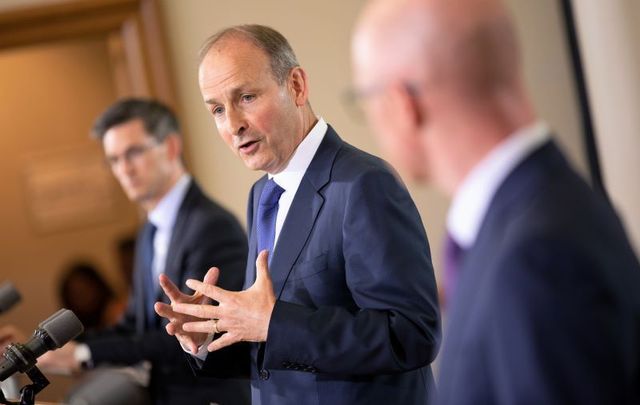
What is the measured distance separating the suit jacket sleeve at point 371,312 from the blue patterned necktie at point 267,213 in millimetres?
221

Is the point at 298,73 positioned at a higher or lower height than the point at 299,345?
higher

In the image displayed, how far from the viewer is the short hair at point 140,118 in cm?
298

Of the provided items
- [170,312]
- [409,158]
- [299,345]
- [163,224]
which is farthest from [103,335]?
[409,158]

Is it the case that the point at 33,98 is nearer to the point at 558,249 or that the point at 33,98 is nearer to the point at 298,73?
the point at 298,73

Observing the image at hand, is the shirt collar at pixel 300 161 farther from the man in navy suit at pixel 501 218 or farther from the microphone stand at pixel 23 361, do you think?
the man in navy suit at pixel 501 218

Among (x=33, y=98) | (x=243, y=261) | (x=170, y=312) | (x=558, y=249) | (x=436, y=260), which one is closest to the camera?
(x=558, y=249)

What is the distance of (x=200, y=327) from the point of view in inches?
65.6

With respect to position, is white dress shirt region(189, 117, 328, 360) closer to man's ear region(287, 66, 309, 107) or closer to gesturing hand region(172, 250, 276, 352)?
man's ear region(287, 66, 309, 107)

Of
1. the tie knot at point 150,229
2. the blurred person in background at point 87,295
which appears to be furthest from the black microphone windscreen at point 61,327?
the blurred person in background at point 87,295

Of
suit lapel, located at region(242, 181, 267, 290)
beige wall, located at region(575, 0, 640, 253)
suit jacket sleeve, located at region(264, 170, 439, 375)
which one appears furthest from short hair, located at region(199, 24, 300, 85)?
beige wall, located at region(575, 0, 640, 253)

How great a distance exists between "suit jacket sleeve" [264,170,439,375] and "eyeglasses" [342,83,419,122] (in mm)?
471

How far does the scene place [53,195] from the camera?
7.04 metres

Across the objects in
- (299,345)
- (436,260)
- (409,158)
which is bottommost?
(436,260)

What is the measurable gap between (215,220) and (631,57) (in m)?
2.62
